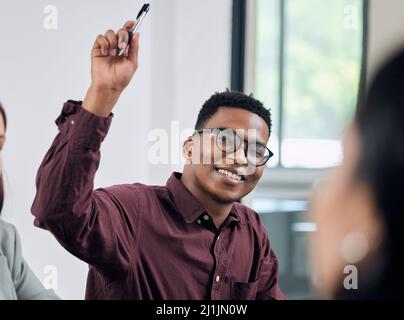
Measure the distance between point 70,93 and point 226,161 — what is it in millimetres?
413

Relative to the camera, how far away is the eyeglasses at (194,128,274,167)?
119cm

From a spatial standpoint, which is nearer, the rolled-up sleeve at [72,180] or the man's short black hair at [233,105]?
the rolled-up sleeve at [72,180]

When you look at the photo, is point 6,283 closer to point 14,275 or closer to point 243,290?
point 14,275

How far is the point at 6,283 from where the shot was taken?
113 centimetres

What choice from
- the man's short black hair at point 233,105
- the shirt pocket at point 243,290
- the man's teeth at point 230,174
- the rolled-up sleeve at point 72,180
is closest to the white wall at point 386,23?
the man's short black hair at point 233,105

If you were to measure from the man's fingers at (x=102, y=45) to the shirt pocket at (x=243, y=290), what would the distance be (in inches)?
18.6

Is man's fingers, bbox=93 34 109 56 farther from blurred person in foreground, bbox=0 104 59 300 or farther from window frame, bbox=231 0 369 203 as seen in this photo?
window frame, bbox=231 0 369 203

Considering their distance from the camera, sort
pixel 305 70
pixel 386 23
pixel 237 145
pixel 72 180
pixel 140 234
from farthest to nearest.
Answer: pixel 305 70, pixel 386 23, pixel 237 145, pixel 140 234, pixel 72 180

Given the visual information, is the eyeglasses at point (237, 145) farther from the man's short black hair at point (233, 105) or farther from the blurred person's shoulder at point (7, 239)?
the blurred person's shoulder at point (7, 239)

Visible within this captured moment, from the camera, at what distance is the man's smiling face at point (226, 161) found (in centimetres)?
120

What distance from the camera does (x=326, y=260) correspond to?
421mm

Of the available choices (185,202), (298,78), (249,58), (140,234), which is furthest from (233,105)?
(298,78)

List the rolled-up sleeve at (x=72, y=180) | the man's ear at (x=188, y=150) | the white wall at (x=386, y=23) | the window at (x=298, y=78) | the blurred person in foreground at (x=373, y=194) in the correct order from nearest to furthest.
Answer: the blurred person in foreground at (x=373, y=194)
the rolled-up sleeve at (x=72, y=180)
the man's ear at (x=188, y=150)
the white wall at (x=386, y=23)
the window at (x=298, y=78)
